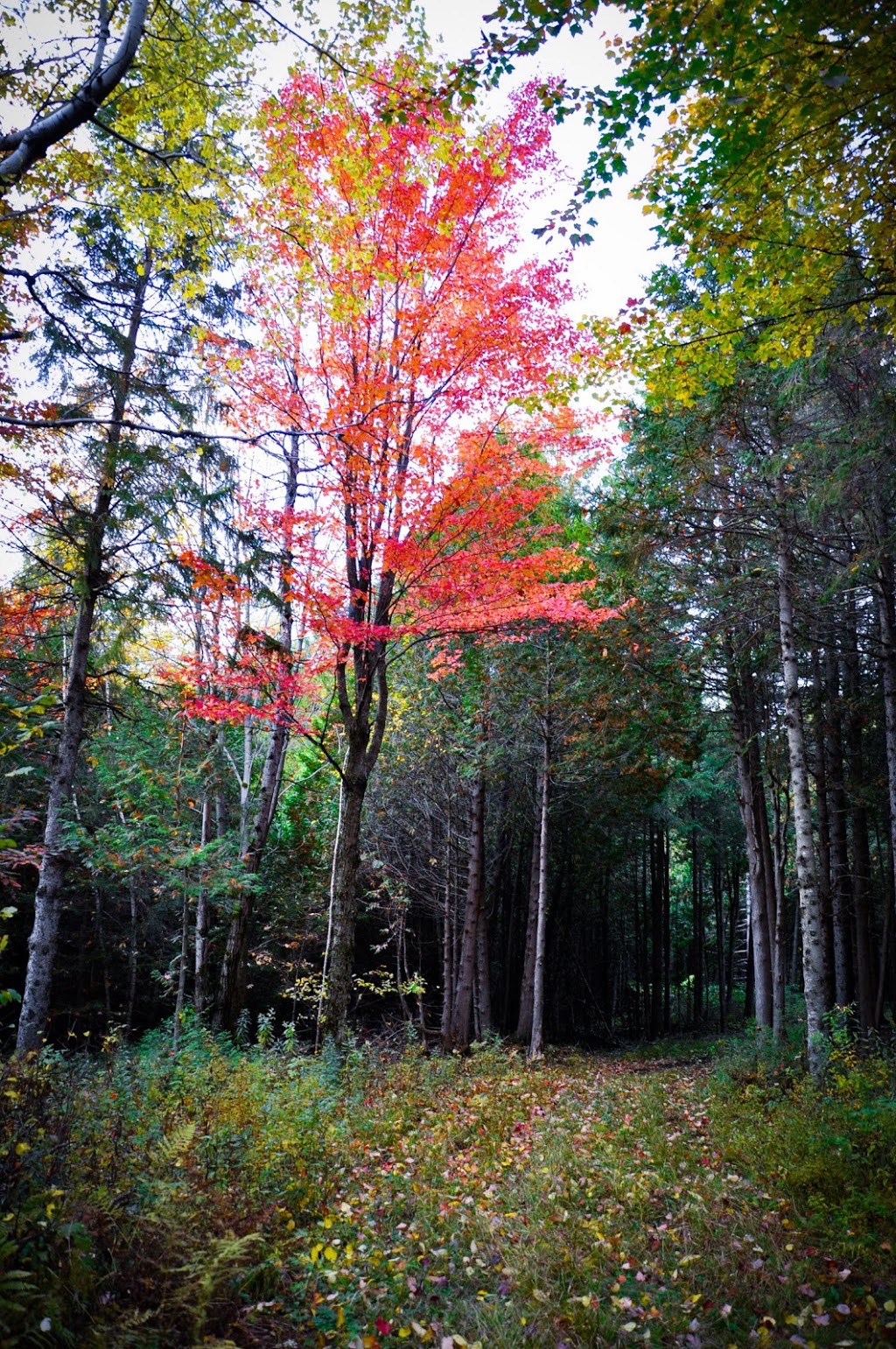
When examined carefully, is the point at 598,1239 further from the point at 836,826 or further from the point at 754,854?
the point at 836,826

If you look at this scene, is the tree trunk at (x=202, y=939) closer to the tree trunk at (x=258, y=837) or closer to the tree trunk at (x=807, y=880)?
the tree trunk at (x=258, y=837)

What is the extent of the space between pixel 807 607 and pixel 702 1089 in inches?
282

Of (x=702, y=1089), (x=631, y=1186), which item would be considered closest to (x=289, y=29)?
(x=631, y=1186)

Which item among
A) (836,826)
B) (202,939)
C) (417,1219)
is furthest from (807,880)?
(202,939)

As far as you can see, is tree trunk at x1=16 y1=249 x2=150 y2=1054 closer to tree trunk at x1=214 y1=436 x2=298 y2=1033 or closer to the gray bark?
tree trunk at x1=214 y1=436 x2=298 y2=1033

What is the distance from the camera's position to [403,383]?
8.82 metres

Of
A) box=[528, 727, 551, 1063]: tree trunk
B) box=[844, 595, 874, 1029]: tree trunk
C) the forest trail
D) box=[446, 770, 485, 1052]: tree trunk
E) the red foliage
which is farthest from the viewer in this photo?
box=[446, 770, 485, 1052]: tree trunk

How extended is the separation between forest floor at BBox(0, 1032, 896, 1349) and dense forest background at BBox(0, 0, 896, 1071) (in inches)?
66.1

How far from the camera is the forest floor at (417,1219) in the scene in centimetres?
347

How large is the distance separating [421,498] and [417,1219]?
729cm

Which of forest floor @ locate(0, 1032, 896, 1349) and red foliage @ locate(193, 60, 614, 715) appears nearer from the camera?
forest floor @ locate(0, 1032, 896, 1349)

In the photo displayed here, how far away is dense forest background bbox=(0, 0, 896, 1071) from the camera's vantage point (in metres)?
4.87

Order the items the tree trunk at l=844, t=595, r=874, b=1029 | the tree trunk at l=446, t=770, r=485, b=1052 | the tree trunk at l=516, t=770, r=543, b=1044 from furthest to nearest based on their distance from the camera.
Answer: the tree trunk at l=516, t=770, r=543, b=1044
the tree trunk at l=446, t=770, r=485, b=1052
the tree trunk at l=844, t=595, r=874, b=1029

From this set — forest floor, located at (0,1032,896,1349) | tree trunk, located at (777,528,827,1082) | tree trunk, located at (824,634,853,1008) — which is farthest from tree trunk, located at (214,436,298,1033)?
tree trunk, located at (824,634,853,1008)
